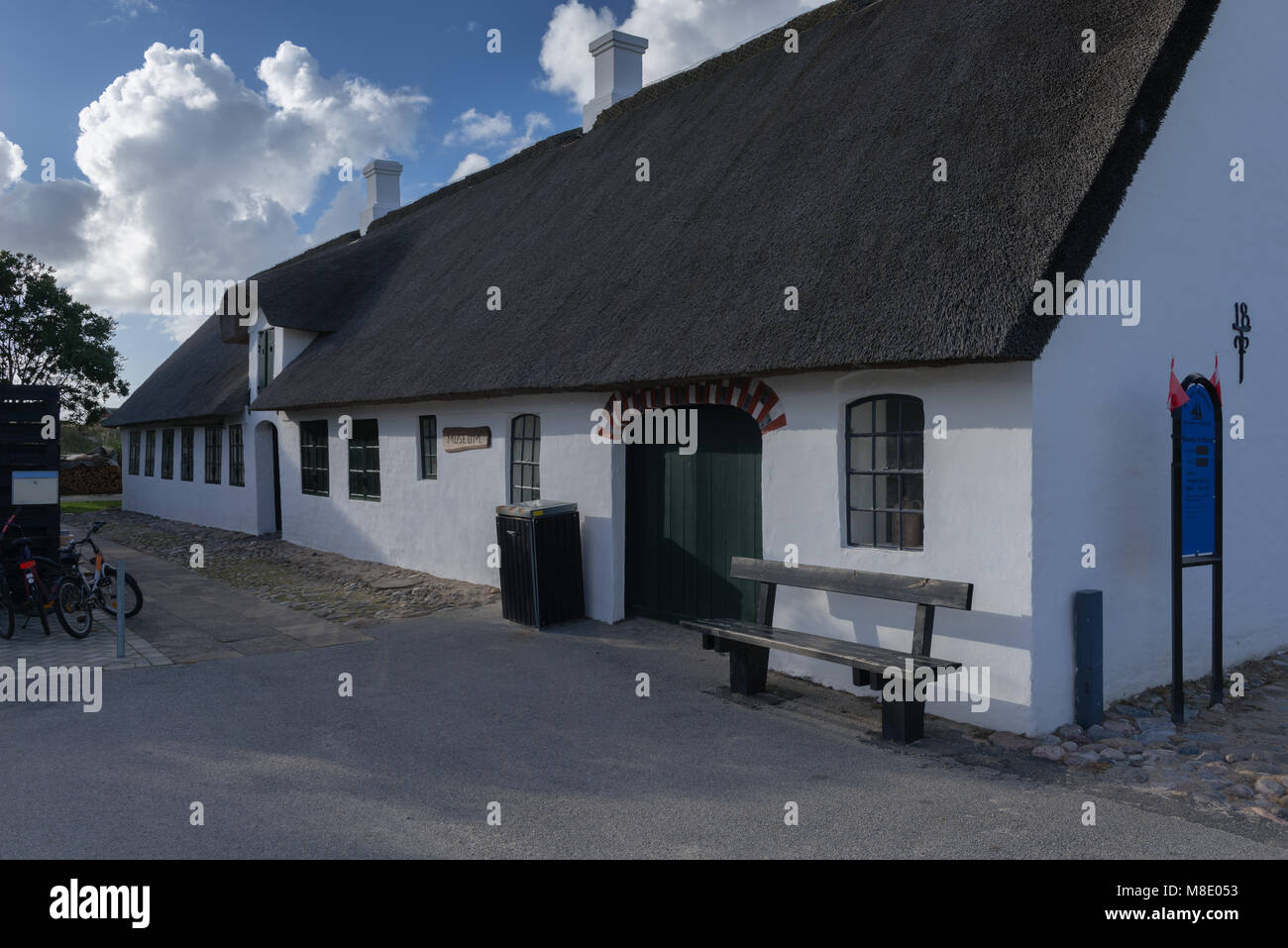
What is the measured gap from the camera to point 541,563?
9.45 m

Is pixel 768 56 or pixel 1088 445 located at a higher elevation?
pixel 768 56

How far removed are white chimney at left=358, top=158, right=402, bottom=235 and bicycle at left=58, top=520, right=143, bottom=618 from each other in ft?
48.2

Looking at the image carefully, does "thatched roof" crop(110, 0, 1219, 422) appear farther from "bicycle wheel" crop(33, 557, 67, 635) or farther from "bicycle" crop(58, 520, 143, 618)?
"bicycle wheel" crop(33, 557, 67, 635)

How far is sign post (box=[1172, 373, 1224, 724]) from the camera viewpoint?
6328mm

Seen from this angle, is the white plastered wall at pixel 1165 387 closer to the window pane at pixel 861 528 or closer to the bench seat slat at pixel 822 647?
the bench seat slat at pixel 822 647

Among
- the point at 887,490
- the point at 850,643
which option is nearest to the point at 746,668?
the point at 850,643

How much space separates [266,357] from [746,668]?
553 inches

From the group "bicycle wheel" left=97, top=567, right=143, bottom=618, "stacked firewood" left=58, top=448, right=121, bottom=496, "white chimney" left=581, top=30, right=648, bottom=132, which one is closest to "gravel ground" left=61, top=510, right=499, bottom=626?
"bicycle wheel" left=97, top=567, right=143, bottom=618

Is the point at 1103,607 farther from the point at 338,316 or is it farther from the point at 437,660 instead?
the point at 338,316

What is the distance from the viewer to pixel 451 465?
12258 mm

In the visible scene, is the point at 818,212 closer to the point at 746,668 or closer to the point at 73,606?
the point at 746,668
